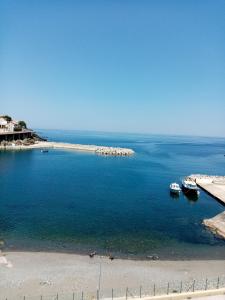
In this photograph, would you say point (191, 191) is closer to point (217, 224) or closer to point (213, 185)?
point (213, 185)

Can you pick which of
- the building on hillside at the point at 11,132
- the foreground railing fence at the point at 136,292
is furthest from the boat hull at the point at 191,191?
the building on hillside at the point at 11,132

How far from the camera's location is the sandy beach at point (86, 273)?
25594mm

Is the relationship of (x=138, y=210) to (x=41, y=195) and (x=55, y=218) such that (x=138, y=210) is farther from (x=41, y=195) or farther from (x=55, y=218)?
(x=41, y=195)

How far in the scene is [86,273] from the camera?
2856cm

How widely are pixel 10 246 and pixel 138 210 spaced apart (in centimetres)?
2050

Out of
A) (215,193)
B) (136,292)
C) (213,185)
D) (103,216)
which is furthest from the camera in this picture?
(213,185)

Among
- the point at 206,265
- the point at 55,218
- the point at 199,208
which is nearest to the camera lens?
the point at 206,265

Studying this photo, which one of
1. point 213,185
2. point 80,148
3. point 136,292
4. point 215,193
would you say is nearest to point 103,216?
point 136,292

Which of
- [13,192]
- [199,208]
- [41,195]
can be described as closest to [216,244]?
[199,208]

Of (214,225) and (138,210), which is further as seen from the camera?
(138,210)

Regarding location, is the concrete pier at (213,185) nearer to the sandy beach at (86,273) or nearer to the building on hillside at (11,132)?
the sandy beach at (86,273)

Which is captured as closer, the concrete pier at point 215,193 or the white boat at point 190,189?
the concrete pier at point 215,193

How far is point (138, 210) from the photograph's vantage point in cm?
5025

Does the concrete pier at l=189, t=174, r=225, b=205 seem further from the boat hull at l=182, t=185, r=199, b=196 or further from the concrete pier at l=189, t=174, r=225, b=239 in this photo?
the boat hull at l=182, t=185, r=199, b=196
